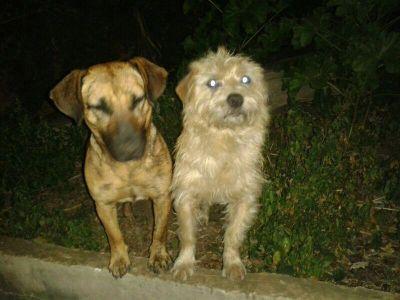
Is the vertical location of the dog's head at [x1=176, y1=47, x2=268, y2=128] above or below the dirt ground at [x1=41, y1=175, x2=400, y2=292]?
above

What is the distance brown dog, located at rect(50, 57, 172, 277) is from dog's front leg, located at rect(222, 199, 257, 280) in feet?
1.79

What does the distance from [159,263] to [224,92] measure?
1556 mm

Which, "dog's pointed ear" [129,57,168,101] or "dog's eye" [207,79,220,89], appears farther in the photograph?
"dog's eye" [207,79,220,89]

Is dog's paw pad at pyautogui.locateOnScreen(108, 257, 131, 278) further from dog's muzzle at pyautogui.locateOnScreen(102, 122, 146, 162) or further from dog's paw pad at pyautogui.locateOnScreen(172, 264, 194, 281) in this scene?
dog's muzzle at pyautogui.locateOnScreen(102, 122, 146, 162)

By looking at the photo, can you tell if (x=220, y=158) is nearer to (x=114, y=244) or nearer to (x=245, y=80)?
(x=245, y=80)

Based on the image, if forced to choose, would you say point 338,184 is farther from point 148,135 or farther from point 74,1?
point 74,1

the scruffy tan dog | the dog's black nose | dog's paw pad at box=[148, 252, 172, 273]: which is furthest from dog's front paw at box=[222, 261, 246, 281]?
the dog's black nose

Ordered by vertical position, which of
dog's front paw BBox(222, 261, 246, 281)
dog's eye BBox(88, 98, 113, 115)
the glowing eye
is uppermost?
the glowing eye

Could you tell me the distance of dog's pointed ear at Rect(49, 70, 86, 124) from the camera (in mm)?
3496

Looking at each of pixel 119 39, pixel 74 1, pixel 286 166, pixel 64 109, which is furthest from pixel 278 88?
pixel 64 109

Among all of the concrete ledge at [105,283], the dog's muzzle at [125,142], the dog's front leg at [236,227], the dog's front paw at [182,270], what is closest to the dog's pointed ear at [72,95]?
the dog's muzzle at [125,142]

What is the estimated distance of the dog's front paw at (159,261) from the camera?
12.4ft

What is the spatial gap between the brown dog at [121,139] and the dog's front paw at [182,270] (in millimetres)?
145

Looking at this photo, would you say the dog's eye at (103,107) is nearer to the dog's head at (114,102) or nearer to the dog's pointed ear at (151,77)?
the dog's head at (114,102)
